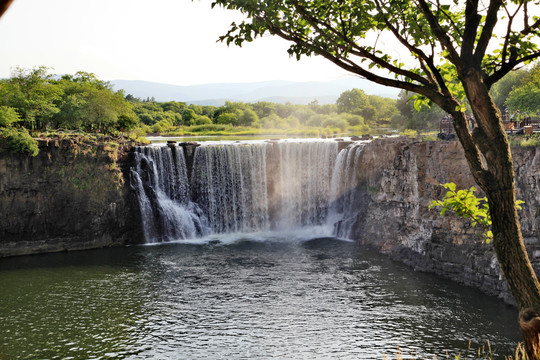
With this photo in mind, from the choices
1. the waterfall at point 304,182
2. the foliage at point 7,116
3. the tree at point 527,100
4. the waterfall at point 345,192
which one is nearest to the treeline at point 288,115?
the waterfall at point 304,182

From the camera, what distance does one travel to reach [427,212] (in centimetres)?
3033

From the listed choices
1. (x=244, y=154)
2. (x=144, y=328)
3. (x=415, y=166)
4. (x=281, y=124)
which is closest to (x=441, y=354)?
(x=144, y=328)

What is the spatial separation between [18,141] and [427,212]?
2782 centimetres

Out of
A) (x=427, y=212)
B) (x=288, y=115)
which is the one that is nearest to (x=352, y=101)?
(x=288, y=115)

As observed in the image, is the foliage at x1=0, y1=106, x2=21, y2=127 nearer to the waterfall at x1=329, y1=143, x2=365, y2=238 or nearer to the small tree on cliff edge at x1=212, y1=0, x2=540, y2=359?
the waterfall at x1=329, y1=143, x2=365, y2=238

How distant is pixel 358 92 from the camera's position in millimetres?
117500

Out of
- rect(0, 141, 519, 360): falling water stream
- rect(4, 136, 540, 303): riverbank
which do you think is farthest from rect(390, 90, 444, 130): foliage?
rect(4, 136, 540, 303): riverbank

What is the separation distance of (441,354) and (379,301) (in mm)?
5409

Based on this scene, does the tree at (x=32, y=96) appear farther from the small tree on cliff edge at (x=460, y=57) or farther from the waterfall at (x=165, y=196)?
the small tree on cliff edge at (x=460, y=57)

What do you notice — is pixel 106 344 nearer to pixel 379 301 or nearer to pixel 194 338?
pixel 194 338

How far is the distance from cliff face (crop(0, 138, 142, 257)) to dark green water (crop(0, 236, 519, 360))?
2.63 meters

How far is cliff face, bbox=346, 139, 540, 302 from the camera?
82.3 ft

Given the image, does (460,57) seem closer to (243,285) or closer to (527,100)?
(243,285)

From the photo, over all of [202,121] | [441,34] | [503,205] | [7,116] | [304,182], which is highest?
[202,121]
